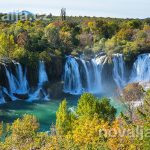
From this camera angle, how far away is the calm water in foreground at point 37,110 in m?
50.7

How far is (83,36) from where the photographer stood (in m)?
88.6

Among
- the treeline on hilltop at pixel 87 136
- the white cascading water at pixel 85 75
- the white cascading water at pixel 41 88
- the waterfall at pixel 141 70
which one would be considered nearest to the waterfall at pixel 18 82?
the white cascading water at pixel 41 88

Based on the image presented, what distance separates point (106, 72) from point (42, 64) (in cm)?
1273

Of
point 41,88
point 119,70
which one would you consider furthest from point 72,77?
point 119,70

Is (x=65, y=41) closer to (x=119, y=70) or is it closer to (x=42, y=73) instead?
(x=119, y=70)

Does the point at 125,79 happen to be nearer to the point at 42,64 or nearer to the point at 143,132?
the point at 42,64

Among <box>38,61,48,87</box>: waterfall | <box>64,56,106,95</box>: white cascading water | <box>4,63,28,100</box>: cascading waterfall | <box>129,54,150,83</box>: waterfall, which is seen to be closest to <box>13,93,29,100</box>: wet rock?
<box>4,63,28,100</box>: cascading waterfall

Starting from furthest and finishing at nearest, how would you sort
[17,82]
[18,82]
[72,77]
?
[72,77] < [18,82] < [17,82]

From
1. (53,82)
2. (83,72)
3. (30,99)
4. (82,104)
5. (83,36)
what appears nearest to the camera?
(82,104)

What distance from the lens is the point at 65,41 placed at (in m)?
81.3

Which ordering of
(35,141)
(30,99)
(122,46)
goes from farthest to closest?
(122,46), (30,99), (35,141)

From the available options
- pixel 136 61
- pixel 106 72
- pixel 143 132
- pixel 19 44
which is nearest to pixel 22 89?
pixel 19 44

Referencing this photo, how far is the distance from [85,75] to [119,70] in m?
7.09

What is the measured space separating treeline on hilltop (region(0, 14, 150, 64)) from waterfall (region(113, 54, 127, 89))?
5.41 feet
